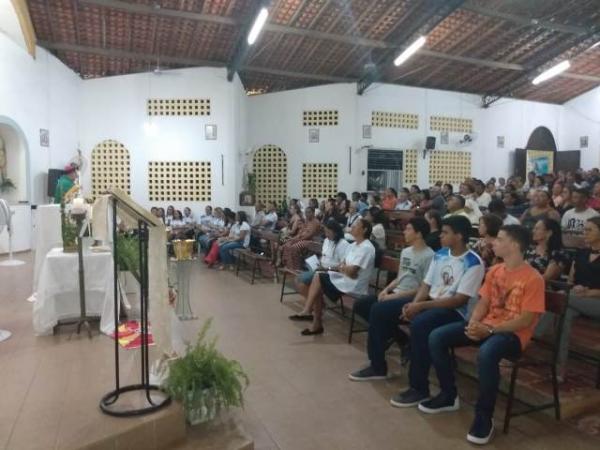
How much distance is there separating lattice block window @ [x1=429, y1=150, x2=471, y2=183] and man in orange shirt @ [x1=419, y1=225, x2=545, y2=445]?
1116 cm

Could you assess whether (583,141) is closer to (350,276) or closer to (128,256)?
(350,276)

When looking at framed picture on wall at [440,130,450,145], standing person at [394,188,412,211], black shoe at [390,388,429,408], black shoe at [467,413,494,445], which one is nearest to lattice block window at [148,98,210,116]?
standing person at [394,188,412,211]

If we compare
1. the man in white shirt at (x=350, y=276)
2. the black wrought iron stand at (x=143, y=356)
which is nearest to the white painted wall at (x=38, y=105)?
the man in white shirt at (x=350, y=276)

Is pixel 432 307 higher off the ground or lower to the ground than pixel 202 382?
higher

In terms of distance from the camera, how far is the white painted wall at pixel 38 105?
8.80 meters

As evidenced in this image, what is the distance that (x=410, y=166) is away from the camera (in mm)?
13352

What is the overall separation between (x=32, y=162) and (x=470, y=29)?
9644 millimetres

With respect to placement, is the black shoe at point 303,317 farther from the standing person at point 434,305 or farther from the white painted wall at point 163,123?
the white painted wall at point 163,123

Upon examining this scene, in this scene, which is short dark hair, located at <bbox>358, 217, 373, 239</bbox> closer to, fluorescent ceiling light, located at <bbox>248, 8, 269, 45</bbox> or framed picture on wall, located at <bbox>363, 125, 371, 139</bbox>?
fluorescent ceiling light, located at <bbox>248, 8, 269, 45</bbox>

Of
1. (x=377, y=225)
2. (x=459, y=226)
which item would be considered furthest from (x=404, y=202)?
(x=459, y=226)

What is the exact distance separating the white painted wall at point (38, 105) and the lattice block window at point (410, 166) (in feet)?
27.6

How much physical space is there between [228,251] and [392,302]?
5308 millimetres

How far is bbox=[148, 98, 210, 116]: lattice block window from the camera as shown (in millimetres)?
11234

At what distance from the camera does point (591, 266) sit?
3348mm
